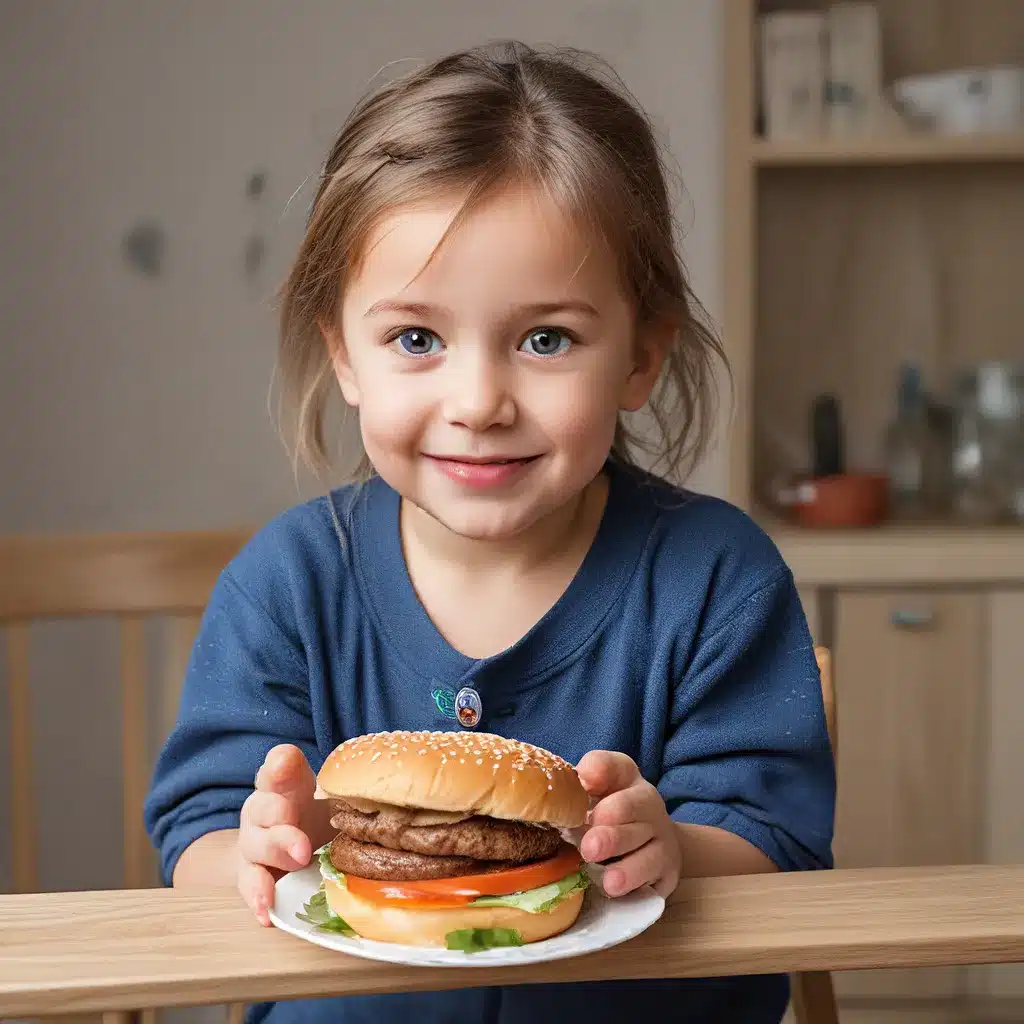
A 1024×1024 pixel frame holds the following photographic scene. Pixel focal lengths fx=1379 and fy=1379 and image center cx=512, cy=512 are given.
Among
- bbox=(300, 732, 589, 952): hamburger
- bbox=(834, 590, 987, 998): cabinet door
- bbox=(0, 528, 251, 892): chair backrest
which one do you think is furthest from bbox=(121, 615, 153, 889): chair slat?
bbox=(834, 590, 987, 998): cabinet door

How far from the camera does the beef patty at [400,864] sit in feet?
2.29

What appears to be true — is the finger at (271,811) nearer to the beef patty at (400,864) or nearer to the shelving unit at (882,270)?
the beef patty at (400,864)

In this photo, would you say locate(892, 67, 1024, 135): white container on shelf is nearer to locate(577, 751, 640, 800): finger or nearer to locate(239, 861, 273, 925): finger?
locate(577, 751, 640, 800): finger

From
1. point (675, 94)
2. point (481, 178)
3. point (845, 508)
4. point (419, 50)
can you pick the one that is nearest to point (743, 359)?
point (845, 508)

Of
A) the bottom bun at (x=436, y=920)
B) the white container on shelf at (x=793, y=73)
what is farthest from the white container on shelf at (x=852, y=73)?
the bottom bun at (x=436, y=920)

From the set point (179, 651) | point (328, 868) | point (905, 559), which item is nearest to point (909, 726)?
point (905, 559)

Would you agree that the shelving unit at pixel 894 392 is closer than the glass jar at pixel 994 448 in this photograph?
Yes

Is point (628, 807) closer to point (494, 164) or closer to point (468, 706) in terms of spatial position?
point (468, 706)

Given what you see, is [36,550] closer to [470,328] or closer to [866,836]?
[470,328]

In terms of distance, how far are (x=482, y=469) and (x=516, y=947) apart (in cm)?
34

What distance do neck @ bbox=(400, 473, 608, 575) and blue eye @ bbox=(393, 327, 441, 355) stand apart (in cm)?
22

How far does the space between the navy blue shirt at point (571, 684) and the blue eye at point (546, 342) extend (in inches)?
9.7

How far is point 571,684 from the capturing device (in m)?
1.04

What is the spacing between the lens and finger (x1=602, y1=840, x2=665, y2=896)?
70 cm
